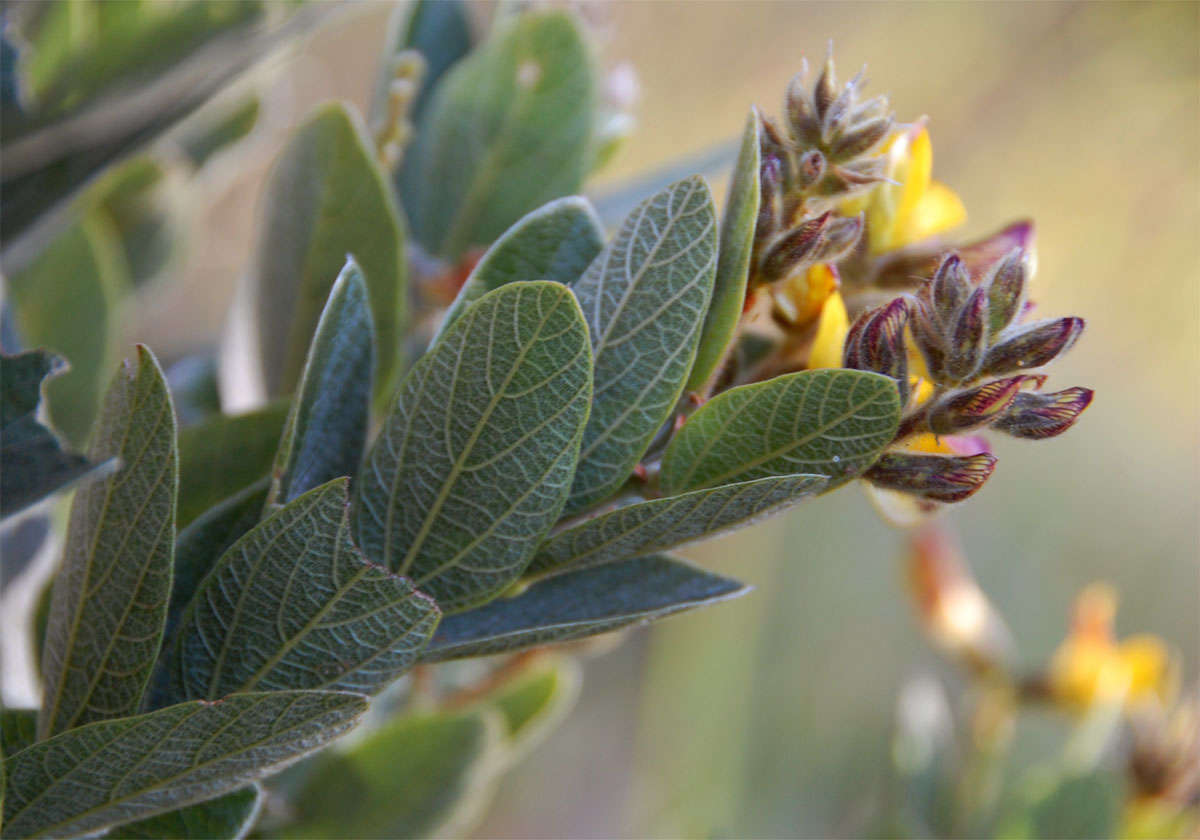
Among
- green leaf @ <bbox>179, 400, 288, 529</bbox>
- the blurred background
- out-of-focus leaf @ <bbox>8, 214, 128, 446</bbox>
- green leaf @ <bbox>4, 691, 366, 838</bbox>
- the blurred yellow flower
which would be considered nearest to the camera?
green leaf @ <bbox>4, 691, 366, 838</bbox>

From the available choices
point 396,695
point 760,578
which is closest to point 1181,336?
point 760,578

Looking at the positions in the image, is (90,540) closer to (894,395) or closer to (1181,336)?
(894,395)

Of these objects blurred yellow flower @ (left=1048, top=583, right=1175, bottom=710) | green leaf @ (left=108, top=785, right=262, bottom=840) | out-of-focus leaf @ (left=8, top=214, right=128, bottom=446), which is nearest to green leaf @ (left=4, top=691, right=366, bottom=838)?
green leaf @ (left=108, top=785, right=262, bottom=840)

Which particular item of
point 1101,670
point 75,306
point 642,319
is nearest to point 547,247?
point 642,319

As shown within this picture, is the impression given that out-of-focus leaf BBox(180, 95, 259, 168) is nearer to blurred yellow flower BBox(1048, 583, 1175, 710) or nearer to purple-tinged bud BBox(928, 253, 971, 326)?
purple-tinged bud BBox(928, 253, 971, 326)

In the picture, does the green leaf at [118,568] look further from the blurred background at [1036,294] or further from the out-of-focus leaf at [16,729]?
the blurred background at [1036,294]

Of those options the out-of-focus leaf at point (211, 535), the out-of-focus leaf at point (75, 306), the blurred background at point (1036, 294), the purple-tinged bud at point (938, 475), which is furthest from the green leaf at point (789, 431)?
the blurred background at point (1036, 294)
